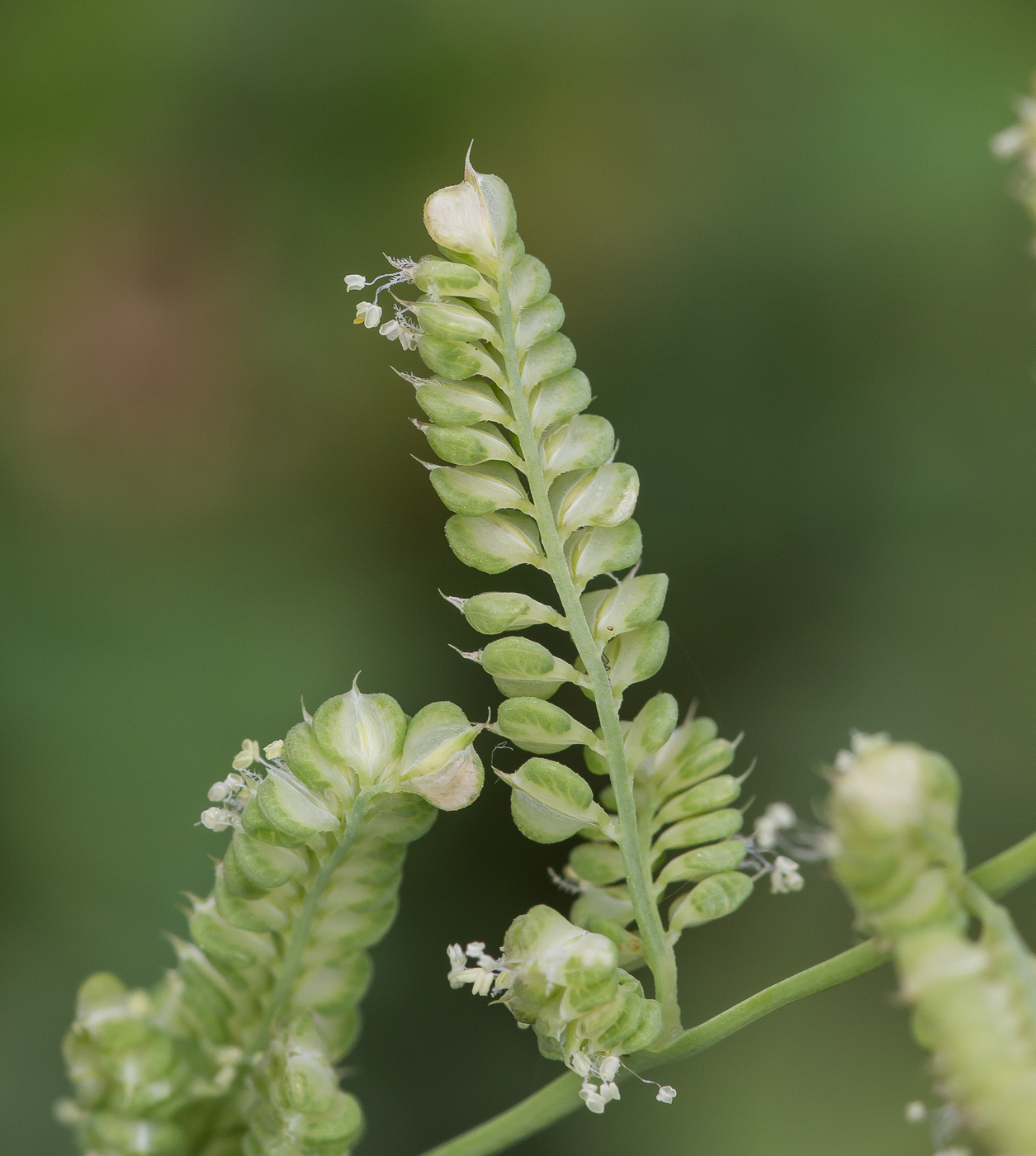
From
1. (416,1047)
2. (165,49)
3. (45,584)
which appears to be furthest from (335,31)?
Result: (416,1047)

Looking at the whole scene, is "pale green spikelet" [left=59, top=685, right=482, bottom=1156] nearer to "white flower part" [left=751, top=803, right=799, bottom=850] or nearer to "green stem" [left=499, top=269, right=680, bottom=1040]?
"green stem" [left=499, top=269, right=680, bottom=1040]

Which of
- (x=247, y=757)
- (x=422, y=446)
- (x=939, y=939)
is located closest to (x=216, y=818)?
(x=247, y=757)

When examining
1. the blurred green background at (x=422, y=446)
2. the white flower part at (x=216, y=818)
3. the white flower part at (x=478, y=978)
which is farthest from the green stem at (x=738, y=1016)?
the blurred green background at (x=422, y=446)

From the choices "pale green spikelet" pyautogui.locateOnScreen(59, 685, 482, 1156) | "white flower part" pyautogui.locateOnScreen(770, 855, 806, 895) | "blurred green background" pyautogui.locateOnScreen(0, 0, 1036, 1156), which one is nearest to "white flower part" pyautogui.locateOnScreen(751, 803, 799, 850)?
"white flower part" pyautogui.locateOnScreen(770, 855, 806, 895)

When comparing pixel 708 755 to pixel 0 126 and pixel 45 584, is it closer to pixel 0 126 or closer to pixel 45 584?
pixel 45 584

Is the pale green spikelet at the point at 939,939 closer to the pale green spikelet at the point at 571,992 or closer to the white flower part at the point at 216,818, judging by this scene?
the pale green spikelet at the point at 571,992

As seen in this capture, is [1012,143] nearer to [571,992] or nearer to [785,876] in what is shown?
[785,876]
